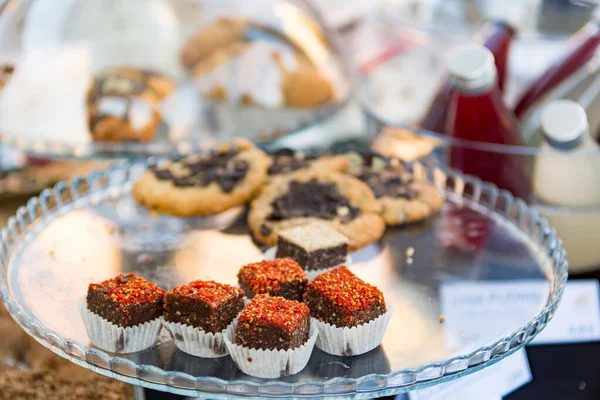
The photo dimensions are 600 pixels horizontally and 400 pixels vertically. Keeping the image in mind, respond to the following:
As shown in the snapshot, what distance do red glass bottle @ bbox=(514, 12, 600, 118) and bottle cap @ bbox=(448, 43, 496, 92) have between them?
1.17 feet

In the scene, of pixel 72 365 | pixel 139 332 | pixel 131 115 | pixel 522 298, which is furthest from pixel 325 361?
pixel 131 115

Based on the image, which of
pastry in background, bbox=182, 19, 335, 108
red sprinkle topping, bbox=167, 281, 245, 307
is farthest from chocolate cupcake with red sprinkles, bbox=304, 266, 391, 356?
pastry in background, bbox=182, 19, 335, 108

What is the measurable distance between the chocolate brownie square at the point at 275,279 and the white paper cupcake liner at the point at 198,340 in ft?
0.29

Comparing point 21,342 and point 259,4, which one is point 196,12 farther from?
point 21,342

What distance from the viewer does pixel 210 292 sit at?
90 cm

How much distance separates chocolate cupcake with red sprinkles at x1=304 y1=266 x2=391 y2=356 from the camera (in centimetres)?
89

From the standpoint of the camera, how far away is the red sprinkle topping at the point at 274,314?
0.84 meters

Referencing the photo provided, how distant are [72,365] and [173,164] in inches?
17.5

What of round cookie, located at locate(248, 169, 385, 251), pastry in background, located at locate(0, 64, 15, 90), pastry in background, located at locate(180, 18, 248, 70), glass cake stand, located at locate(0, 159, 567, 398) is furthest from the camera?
pastry in background, located at locate(180, 18, 248, 70)

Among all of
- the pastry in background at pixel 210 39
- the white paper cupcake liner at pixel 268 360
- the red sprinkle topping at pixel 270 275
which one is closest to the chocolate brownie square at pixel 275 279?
the red sprinkle topping at pixel 270 275

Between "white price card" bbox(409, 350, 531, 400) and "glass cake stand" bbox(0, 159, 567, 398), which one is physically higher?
"glass cake stand" bbox(0, 159, 567, 398)

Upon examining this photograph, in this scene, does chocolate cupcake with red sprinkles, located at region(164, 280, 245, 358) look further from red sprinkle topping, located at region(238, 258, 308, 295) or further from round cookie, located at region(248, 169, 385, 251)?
round cookie, located at region(248, 169, 385, 251)

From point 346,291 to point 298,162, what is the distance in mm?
558

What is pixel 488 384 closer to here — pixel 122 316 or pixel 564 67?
pixel 122 316
